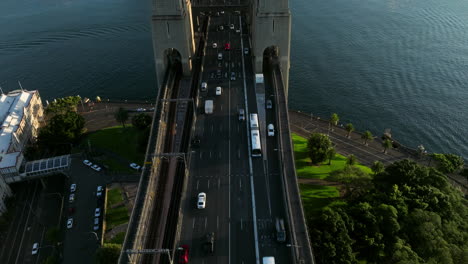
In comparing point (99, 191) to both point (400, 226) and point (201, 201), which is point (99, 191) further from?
point (400, 226)

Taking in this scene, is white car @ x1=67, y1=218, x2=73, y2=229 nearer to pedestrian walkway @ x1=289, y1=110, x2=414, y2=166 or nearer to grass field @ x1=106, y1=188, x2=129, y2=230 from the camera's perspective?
grass field @ x1=106, y1=188, x2=129, y2=230

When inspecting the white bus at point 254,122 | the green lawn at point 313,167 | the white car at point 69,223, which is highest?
the white bus at point 254,122

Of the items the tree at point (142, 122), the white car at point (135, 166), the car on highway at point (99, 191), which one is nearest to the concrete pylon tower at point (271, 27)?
the tree at point (142, 122)

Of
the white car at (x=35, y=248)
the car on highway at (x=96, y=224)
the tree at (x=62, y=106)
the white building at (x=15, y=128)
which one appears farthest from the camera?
the tree at (x=62, y=106)

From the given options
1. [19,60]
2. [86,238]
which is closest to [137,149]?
[86,238]

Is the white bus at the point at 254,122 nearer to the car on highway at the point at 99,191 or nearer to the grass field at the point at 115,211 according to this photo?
the grass field at the point at 115,211
